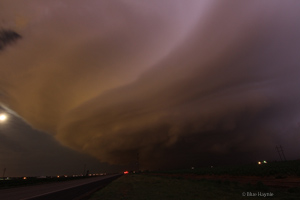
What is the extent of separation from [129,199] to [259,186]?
19.6 meters

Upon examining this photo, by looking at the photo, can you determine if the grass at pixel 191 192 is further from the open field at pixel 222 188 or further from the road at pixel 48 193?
the road at pixel 48 193

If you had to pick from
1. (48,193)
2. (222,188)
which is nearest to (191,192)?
(222,188)

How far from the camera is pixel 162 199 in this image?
20188 millimetres

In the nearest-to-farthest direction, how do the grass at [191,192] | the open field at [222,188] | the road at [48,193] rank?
the grass at [191,192] < the open field at [222,188] < the road at [48,193]

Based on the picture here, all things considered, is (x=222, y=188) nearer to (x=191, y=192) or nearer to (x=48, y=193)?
(x=191, y=192)

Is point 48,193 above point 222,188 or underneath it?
above

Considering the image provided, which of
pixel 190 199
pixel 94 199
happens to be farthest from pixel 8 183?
pixel 190 199

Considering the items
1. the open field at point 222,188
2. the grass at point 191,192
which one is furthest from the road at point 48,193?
the grass at point 191,192

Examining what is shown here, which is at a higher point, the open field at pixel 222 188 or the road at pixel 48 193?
the road at pixel 48 193

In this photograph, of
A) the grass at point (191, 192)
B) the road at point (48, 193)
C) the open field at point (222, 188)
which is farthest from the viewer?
the road at point (48, 193)

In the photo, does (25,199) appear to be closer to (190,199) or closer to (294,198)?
(190,199)

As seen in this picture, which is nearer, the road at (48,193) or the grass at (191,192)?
the grass at (191,192)

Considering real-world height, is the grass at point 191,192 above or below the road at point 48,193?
below

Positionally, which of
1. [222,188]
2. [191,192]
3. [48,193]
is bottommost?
[222,188]
